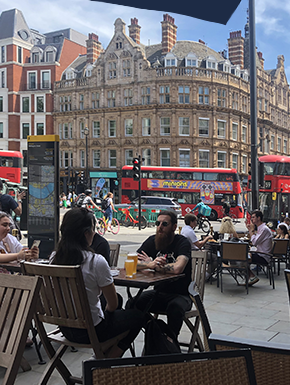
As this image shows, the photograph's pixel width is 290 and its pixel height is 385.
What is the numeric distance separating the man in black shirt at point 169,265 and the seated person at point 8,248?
122 cm

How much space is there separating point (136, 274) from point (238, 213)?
28.3 m

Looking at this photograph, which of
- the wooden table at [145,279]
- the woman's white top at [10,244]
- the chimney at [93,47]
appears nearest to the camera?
the wooden table at [145,279]

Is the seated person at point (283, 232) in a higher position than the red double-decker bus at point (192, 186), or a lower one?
lower

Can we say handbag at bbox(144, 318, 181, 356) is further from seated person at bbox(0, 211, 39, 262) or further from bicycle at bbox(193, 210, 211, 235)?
bicycle at bbox(193, 210, 211, 235)

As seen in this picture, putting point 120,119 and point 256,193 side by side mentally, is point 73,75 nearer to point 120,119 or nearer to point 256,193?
point 120,119

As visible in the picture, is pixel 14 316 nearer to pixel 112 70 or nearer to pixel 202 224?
pixel 202 224

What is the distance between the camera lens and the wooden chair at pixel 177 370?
1.39 metres

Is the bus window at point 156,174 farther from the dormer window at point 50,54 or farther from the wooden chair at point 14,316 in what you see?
the wooden chair at point 14,316

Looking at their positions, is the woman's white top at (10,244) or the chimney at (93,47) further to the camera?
the chimney at (93,47)

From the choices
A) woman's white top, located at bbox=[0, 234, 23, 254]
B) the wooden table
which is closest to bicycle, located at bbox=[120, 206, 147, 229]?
woman's white top, located at bbox=[0, 234, 23, 254]

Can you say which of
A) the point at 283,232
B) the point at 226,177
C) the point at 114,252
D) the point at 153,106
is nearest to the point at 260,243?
the point at 283,232

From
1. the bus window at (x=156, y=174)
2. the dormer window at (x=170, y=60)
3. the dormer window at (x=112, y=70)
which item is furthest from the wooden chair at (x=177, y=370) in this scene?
the dormer window at (x=112, y=70)

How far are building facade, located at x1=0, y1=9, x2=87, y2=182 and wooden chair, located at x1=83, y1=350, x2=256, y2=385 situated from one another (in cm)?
5105

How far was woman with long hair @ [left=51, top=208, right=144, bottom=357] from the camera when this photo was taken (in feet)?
10.7
